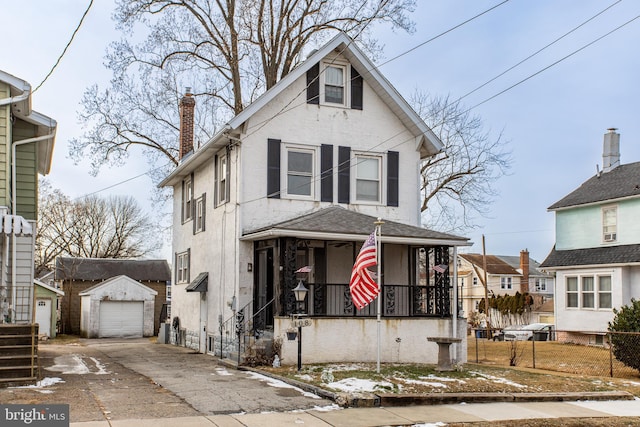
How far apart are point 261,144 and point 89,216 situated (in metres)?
37.4

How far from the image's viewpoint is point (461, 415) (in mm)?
10805

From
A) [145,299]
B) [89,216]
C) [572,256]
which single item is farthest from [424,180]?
[89,216]

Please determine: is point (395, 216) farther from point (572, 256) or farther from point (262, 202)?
point (572, 256)

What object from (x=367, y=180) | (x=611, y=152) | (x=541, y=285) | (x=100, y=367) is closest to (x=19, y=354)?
(x=100, y=367)

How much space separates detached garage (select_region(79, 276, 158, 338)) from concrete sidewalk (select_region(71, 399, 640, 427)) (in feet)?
85.9

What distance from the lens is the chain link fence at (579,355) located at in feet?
57.6

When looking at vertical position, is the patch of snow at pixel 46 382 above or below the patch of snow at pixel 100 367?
above

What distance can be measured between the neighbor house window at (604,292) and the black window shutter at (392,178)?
13.1 m

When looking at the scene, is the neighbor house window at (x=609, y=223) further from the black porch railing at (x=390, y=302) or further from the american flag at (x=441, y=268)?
the american flag at (x=441, y=268)

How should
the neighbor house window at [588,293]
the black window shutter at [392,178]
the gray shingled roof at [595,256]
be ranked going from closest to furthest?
the black window shutter at [392,178] → the gray shingled roof at [595,256] → the neighbor house window at [588,293]

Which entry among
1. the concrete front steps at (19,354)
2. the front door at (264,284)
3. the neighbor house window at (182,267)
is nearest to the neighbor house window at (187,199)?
the neighbor house window at (182,267)

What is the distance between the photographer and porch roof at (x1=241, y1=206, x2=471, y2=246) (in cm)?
1667

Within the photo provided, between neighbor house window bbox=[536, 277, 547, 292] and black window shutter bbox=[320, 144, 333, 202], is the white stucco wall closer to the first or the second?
black window shutter bbox=[320, 144, 333, 202]

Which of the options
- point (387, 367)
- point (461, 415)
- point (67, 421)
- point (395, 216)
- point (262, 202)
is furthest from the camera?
point (395, 216)
